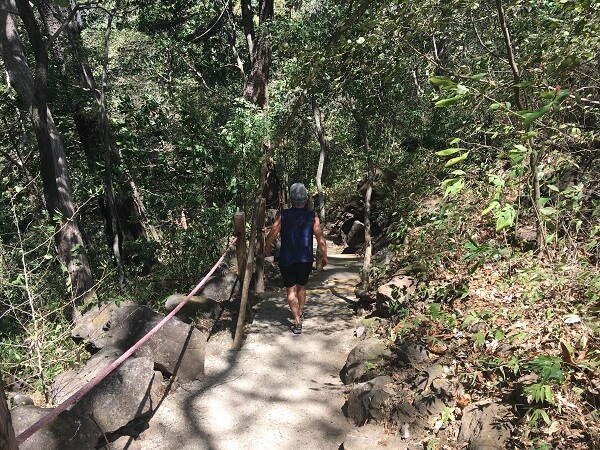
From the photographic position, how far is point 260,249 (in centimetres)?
701

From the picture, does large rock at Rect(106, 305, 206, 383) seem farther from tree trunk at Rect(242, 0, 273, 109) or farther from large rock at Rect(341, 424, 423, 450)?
tree trunk at Rect(242, 0, 273, 109)

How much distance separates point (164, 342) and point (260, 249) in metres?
2.60

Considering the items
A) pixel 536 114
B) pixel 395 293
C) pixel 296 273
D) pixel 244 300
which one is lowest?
pixel 244 300

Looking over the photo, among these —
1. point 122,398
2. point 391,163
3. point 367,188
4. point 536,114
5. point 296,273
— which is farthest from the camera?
point 391,163

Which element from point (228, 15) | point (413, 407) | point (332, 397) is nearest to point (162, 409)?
point (332, 397)

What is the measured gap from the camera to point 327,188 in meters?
17.8

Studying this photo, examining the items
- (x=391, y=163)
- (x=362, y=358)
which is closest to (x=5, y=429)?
(x=362, y=358)

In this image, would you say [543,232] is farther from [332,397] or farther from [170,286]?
[170,286]

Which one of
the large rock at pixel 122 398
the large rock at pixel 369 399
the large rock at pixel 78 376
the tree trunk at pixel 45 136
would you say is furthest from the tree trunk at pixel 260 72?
the large rock at pixel 369 399

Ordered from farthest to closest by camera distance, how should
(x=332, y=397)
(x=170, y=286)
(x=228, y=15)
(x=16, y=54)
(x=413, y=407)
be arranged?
1. (x=228, y=15)
2. (x=170, y=286)
3. (x=16, y=54)
4. (x=332, y=397)
5. (x=413, y=407)

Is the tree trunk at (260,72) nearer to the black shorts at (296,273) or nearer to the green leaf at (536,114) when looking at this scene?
the black shorts at (296,273)

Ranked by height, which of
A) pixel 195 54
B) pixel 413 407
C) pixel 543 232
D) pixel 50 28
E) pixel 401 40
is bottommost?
pixel 413 407

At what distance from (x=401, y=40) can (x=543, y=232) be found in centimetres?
246

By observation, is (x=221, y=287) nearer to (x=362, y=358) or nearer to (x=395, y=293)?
(x=395, y=293)
